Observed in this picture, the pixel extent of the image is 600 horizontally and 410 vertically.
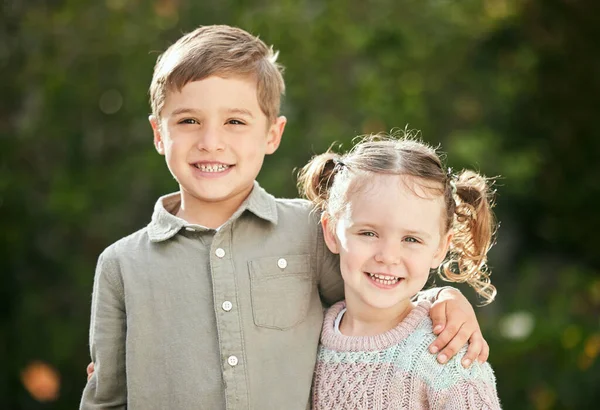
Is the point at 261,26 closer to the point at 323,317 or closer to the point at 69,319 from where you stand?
the point at 69,319

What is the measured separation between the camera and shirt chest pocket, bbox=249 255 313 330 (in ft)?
8.90

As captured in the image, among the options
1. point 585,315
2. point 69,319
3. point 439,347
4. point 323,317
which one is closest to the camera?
point 439,347

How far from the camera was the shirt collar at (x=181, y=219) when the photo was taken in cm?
276

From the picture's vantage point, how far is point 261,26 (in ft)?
17.4

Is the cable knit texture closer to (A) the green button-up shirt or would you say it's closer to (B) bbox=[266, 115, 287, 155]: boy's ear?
(A) the green button-up shirt

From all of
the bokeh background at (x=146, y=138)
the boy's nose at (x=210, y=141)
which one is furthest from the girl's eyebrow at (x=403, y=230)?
the bokeh background at (x=146, y=138)

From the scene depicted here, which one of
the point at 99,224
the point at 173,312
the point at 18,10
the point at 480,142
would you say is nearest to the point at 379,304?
the point at 173,312

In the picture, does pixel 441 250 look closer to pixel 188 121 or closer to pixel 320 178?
pixel 320 178

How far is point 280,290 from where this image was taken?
274 centimetres

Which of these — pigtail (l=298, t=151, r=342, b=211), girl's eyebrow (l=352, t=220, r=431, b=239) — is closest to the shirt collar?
pigtail (l=298, t=151, r=342, b=211)

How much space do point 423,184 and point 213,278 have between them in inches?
25.9

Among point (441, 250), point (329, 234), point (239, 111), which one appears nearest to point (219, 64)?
point (239, 111)

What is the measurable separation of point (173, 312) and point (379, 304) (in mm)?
598

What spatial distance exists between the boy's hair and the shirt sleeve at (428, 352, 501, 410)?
946 millimetres
